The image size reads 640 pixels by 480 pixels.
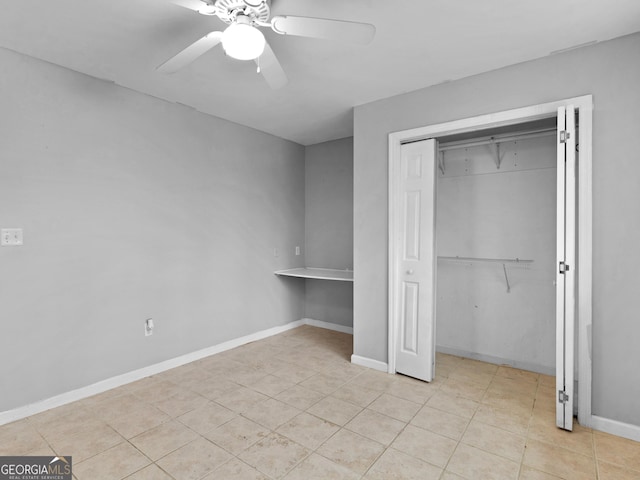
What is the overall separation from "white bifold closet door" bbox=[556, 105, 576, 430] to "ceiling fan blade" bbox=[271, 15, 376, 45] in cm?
152

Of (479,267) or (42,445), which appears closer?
(42,445)

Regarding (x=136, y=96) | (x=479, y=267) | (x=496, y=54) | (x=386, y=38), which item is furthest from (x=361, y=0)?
(x=479, y=267)

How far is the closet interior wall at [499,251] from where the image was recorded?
310 cm

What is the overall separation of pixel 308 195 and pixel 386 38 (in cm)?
274

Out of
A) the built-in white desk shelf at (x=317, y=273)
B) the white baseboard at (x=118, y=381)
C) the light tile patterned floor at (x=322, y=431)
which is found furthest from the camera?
the built-in white desk shelf at (x=317, y=273)

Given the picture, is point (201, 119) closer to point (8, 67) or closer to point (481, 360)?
point (8, 67)

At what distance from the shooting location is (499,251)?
3.31 m

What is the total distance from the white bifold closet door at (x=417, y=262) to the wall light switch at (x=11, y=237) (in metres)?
2.85

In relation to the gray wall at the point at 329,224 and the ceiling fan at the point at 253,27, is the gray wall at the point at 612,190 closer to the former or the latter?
the ceiling fan at the point at 253,27

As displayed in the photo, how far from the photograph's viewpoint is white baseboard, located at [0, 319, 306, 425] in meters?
2.32

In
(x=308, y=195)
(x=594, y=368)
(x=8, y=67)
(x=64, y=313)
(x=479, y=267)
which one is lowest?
(x=594, y=368)

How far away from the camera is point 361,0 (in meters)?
1.83

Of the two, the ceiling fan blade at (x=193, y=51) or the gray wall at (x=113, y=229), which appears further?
the gray wall at (x=113, y=229)

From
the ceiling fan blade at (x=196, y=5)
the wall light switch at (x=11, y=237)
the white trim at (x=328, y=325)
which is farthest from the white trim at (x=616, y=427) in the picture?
the wall light switch at (x=11, y=237)
